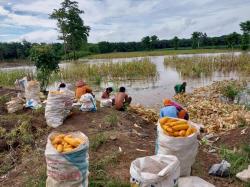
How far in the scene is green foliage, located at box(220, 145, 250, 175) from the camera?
3.89 meters

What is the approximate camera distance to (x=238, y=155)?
4.32 meters

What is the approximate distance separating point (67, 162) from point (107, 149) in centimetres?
154

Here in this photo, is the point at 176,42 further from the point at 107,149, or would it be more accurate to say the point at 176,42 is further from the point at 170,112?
the point at 107,149

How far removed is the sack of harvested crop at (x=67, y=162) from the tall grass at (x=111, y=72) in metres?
13.6

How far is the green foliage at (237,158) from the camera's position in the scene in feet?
12.8

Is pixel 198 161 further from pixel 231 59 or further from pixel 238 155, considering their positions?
pixel 231 59

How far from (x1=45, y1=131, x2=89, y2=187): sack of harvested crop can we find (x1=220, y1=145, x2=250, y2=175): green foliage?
189 cm

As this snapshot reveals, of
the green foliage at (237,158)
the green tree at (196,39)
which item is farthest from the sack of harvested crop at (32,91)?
the green tree at (196,39)

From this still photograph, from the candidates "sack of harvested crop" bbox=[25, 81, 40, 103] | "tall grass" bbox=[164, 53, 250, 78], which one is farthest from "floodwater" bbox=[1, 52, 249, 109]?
"sack of harvested crop" bbox=[25, 81, 40, 103]

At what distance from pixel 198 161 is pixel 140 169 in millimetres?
1748

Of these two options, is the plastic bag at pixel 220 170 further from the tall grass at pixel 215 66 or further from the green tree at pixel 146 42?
the green tree at pixel 146 42

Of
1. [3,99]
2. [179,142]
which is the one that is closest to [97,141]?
[179,142]

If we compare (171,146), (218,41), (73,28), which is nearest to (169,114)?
(171,146)

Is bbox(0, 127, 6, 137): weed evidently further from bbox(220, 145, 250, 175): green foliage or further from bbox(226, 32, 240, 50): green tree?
bbox(226, 32, 240, 50): green tree
